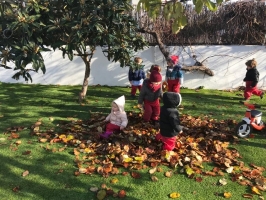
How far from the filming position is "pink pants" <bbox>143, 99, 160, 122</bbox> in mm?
5758

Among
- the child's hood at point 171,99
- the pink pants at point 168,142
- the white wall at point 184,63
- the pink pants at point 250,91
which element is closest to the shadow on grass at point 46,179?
the pink pants at point 168,142

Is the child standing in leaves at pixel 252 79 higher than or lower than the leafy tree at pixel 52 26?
lower

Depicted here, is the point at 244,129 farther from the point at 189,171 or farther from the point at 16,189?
the point at 16,189

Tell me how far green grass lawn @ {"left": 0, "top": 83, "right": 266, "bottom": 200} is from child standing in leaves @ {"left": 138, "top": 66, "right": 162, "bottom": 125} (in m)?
1.27

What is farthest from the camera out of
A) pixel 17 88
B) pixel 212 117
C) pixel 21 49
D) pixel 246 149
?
pixel 17 88

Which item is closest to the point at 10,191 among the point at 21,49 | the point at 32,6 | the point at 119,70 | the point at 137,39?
the point at 21,49

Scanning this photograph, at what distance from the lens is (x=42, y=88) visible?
919cm

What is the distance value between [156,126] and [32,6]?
10.5 feet

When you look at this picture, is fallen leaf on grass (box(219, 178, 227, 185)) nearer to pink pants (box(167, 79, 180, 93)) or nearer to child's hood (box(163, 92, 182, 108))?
child's hood (box(163, 92, 182, 108))

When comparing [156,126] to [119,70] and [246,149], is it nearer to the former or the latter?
[246,149]

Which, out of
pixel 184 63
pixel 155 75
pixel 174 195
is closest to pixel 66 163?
pixel 174 195

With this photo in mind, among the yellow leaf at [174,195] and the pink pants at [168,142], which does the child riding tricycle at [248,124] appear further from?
the yellow leaf at [174,195]

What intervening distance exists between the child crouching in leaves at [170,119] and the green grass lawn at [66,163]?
53 cm

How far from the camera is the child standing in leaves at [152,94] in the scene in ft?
18.4
